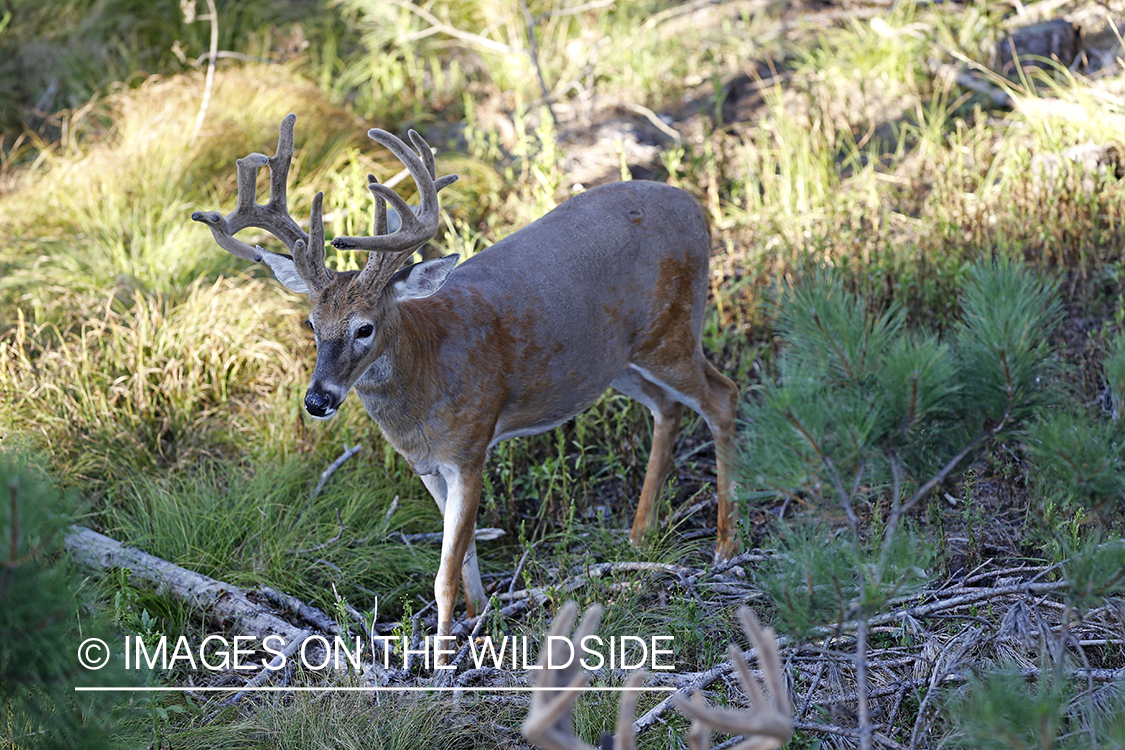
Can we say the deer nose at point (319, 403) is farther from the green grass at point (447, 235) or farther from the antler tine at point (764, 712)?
the antler tine at point (764, 712)

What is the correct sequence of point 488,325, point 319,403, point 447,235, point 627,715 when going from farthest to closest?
point 447,235, point 488,325, point 319,403, point 627,715

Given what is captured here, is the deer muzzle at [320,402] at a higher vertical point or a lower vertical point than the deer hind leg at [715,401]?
higher

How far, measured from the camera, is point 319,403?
322 cm

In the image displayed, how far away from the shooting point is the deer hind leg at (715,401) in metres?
4.40

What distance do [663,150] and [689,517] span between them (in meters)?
3.68

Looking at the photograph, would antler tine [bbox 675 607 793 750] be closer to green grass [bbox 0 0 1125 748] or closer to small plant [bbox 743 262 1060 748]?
small plant [bbox 743 262 1060 748]

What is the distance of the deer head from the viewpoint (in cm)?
334

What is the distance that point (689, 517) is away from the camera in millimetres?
4703

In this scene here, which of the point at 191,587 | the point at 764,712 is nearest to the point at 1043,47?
the point at 191,587

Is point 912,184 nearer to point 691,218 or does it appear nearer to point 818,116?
point 818,116

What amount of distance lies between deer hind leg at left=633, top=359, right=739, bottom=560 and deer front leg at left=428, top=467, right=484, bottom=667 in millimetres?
1071

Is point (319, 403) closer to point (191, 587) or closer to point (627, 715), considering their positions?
point (191, 587)


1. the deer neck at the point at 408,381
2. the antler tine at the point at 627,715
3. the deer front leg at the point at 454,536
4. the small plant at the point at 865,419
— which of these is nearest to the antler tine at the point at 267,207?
the deer neck at the point at 408,381

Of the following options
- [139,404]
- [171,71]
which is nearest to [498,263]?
[139,404]
